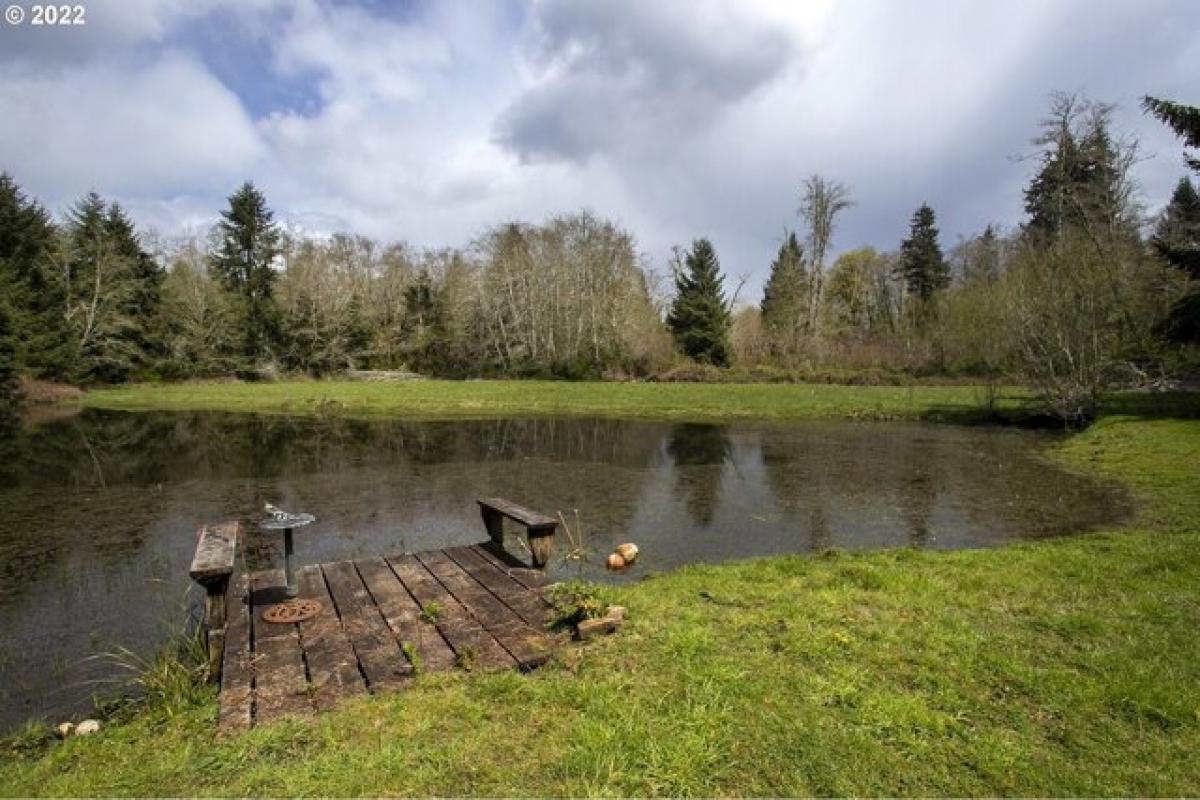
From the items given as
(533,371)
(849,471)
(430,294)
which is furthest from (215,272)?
(849,471)

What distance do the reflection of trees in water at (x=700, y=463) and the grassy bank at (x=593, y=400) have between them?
4020 mm

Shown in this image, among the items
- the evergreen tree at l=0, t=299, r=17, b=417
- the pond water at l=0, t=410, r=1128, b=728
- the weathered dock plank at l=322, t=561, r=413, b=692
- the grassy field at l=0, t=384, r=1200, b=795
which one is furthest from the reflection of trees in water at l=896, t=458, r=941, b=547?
the evergreen tree at l=0, t=299, r=17, b=417

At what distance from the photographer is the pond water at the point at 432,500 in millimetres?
6715

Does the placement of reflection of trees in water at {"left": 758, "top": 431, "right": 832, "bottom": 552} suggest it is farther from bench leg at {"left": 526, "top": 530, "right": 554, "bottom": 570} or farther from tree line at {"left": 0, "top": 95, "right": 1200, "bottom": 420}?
tree line at {"left": 0, "top": 95, "right": 1200, "bottom": 420}

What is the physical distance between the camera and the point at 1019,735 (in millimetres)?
3756

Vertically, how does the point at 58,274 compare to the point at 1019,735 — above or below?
above

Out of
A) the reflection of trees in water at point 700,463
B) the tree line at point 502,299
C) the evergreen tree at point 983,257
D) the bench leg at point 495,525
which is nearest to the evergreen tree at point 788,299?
the tree line at point 502,299

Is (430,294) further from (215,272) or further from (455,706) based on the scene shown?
(455,706)

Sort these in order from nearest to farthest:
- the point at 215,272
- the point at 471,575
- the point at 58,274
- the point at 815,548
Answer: the point at 471,575, the point at 815,548, the point at 58,274, the point at 215,272

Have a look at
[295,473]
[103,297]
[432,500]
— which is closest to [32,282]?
[103,297]

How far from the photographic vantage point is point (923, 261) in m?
58.6

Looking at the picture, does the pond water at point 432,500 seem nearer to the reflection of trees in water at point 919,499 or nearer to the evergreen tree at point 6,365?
the reflection of trees in water at point 919,499

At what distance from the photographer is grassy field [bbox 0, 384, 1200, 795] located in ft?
11.0

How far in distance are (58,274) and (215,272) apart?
11.3 metres
